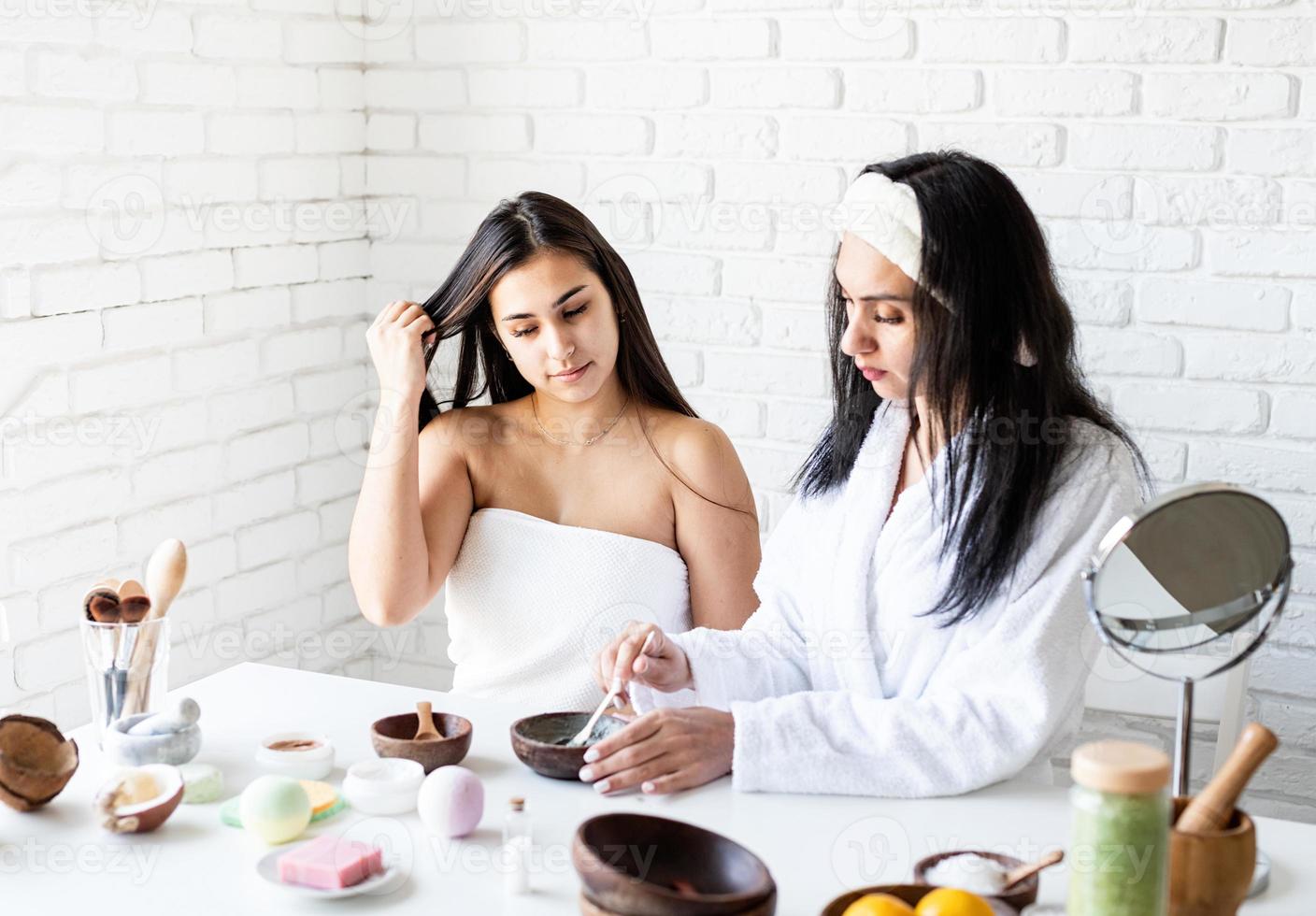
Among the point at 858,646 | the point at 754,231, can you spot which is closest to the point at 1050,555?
the point at 858,646

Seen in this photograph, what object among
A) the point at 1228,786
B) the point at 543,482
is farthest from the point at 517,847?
the point at 543,482

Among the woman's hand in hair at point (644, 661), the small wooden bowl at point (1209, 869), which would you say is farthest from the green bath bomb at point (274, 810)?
the small wooden bowl at point (1209, 869)

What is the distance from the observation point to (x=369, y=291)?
9.52 ft

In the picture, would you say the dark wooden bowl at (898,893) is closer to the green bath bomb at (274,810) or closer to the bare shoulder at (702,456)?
the green bath bomb at (274,810)

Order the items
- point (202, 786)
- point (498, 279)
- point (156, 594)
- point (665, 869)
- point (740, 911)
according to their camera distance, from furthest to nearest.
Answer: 1. point (498, 279)
2. point (156, 594)
3. point (202, 786)
4. point (665, 869)
5. point (740, 911)

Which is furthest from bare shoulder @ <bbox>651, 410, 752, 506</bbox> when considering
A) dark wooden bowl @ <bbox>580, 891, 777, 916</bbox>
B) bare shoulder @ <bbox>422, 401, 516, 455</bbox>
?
dark wooden bowl @ <bbox>580, 891, 777, 916</bbox>

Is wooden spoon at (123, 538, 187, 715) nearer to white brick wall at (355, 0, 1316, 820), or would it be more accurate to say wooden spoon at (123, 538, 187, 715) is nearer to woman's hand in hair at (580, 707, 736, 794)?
woman's hand in hair at (580, 707, 736, 794)

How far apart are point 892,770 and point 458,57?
74.2 inches

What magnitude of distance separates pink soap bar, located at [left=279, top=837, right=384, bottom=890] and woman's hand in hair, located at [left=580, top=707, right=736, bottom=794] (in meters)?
0.25

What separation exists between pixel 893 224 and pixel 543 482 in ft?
2.43

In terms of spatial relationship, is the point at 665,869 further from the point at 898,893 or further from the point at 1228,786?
the point at 1228,786

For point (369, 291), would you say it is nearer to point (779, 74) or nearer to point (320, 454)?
point (320, 454)

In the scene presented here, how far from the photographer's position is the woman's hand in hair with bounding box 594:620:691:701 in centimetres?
146

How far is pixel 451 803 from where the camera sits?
1203mm
